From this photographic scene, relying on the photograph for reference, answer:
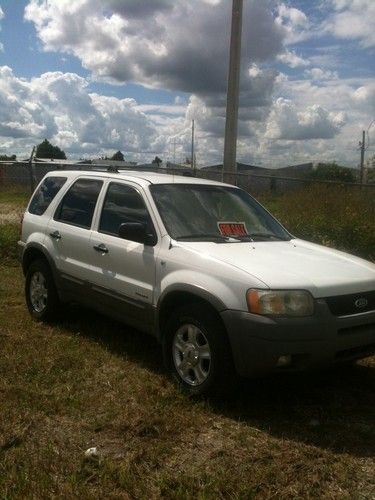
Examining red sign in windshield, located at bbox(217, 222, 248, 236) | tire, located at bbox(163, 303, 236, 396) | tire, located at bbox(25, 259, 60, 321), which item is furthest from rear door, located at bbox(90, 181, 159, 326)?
tire, located at bbox(25, 259, 60, 321)

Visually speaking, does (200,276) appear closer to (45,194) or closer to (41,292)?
(41,292)

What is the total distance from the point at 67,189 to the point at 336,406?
3.51 m

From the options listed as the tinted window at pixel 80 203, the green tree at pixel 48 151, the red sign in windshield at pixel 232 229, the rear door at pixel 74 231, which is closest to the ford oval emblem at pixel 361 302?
the red sign in windshield at pixel 232 229

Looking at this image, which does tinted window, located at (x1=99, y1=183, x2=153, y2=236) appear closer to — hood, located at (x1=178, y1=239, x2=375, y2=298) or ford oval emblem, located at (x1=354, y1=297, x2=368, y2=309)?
hood, located at (x1=178, y1=239, x2=375, y2=298)

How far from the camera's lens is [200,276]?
432 cm

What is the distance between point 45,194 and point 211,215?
7.63 ft

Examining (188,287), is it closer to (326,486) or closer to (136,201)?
(136,201)

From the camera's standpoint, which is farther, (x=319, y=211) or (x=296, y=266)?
(x=319, y=211)

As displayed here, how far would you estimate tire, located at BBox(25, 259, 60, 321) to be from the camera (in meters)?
6.24

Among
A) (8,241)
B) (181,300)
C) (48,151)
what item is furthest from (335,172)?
(48,151)

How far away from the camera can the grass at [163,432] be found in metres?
3.23

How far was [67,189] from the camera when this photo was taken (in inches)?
246

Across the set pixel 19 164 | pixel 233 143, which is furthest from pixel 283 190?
pixel 19 164

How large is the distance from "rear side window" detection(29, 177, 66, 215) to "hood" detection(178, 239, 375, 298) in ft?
7.69
